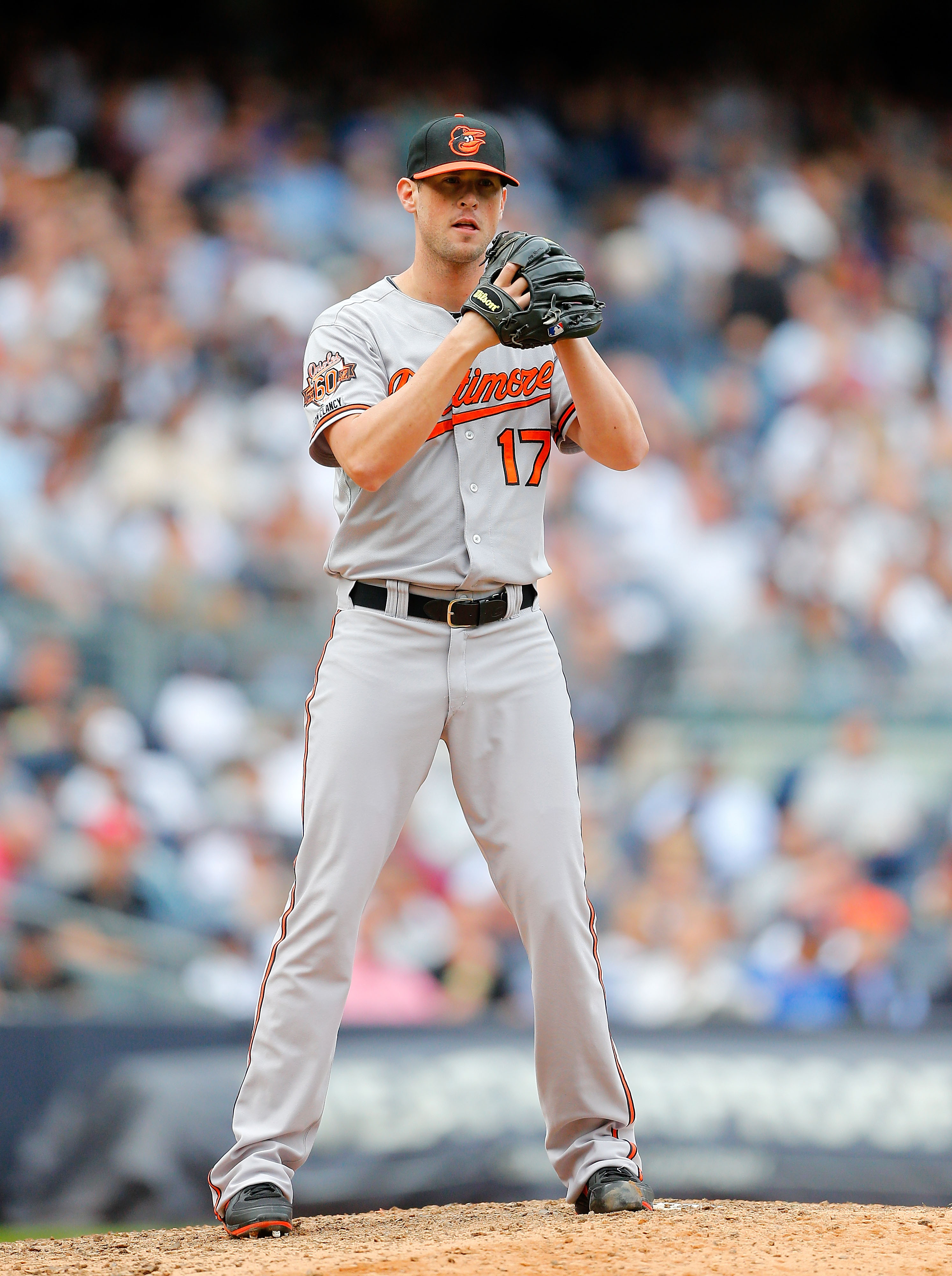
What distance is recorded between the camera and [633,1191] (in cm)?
296

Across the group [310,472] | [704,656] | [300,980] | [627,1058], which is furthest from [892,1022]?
[310,472]

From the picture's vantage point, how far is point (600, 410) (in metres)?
2.95

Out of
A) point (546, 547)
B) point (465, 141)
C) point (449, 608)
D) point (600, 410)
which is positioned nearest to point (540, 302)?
point (600, 410)

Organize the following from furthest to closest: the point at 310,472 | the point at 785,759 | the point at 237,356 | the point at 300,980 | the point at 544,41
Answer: the point at 544,41, the point at 237,356, the point at 310,472, the point at 785,759, the point at 300,980

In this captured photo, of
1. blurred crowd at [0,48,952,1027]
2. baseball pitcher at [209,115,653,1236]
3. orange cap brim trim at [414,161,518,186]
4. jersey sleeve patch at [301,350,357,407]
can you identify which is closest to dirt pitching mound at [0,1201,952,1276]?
baseball pitcher at [209,115,653,1236]

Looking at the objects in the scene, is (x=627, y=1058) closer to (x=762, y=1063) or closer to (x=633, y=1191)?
(x=762, y=1063)

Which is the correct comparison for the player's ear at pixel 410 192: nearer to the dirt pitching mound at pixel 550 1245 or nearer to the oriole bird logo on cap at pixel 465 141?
the oriole bird logo on cap at pixel 465 141

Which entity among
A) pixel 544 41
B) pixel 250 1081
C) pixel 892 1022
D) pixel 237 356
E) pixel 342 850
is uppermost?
pixel 544 41

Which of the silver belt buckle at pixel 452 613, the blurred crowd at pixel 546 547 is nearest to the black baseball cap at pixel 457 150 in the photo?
the silver belt buckle at pixel 452 613

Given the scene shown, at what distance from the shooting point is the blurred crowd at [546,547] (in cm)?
626

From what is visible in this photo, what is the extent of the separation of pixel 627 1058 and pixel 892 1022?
1.15m

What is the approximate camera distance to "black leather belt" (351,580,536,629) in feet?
9.75

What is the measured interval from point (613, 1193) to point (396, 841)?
0.81 metres

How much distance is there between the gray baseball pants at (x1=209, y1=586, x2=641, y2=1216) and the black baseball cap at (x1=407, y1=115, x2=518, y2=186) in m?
0.81
